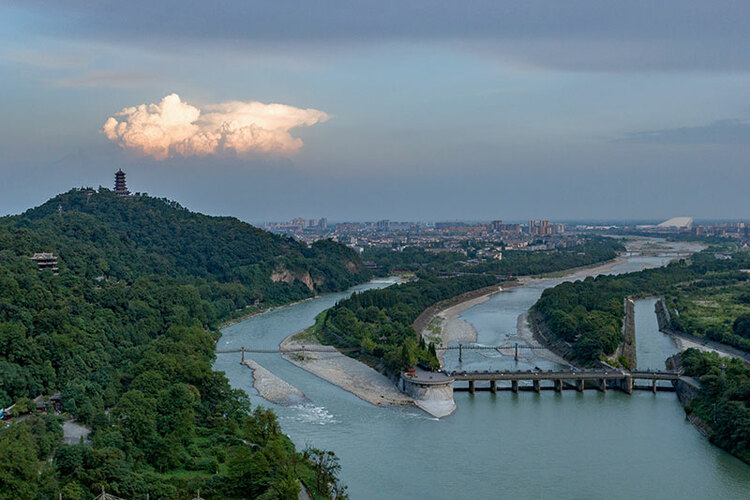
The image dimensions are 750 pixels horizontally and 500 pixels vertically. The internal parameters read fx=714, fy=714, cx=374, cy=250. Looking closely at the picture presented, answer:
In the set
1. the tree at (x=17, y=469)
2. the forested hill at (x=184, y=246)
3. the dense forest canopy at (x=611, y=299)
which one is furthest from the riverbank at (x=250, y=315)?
the tree at (x=17, y=469)

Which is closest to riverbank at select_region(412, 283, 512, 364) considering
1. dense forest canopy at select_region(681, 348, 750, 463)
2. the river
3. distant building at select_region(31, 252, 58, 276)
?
the river

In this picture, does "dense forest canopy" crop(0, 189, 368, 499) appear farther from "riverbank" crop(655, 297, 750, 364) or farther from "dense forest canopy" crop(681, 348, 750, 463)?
"riverbank" crop(655, 297, 750, 364)

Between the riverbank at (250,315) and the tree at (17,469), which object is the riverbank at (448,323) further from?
the tree at (17,469)

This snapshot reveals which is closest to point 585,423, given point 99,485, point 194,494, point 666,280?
point 194,494

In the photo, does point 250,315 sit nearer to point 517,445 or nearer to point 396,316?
point 396,316

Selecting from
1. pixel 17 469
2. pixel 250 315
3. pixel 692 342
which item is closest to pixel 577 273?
pixel 692 342
